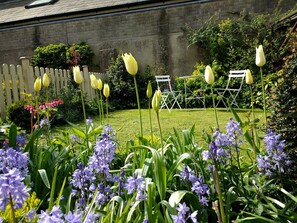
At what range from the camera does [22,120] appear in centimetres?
705

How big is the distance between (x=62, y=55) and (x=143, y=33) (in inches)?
124

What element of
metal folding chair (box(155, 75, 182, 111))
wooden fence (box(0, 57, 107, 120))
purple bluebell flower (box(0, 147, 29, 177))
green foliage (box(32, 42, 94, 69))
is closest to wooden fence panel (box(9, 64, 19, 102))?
wooden fence (box(0, 57, 107, 120))

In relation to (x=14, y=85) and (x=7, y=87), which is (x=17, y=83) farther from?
(x=7, y=87)

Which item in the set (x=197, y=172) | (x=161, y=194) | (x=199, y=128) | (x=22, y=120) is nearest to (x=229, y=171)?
(x=197, y=172)

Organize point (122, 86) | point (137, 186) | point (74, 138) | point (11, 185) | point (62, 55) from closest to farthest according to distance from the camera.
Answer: point (11, 185) < point (137, 186) < point (74, 138) < point (122, 86) < point (62, 55)

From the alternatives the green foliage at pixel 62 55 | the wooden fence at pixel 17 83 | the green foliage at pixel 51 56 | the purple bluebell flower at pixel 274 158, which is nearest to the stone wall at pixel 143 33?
the green foliage at pixel 62 55

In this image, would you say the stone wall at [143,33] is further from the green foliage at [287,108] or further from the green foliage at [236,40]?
the green foliage at [287,108]

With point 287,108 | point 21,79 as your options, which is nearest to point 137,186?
point 287,108

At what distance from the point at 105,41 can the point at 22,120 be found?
289 inches

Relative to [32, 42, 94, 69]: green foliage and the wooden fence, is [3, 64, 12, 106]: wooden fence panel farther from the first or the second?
[32, 42, 94, 69]: green foliage

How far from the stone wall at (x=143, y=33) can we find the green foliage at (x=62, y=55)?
0.35m

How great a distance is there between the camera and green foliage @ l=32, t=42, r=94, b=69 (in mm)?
13453

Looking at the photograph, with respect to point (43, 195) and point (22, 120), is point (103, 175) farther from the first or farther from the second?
point (22, 120)

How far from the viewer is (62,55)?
1355 centimetres
